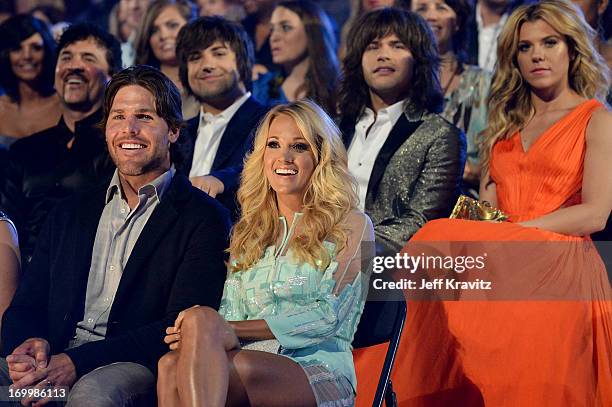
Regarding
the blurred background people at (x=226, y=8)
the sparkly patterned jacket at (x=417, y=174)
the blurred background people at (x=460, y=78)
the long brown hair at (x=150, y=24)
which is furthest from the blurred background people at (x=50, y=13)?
the sparkly patterned jacket at (x=417, y=174)

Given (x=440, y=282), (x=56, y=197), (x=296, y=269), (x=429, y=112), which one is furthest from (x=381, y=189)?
(x=56, y=197)

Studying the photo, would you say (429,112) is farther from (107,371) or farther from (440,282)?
(107,371)

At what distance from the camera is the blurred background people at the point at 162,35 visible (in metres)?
5.94

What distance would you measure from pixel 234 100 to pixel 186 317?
6.89 feet

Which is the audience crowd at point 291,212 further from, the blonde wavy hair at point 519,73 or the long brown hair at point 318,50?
the long brown hair at point 318,50

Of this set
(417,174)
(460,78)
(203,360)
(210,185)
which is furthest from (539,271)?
(460,78)

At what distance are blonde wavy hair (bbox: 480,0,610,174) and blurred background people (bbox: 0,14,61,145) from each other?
237 cm

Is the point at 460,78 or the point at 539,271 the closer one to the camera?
the point at 539,271

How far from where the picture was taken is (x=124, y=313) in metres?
3.65

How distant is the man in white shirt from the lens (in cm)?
501

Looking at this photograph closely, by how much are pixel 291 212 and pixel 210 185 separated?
0.75 m

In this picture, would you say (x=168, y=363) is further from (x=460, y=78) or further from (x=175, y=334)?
(x=460, y=78)

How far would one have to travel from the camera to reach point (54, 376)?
3424 mm

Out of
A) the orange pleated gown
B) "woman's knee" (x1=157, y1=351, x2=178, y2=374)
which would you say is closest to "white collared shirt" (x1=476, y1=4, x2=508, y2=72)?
the orange pleated gown
